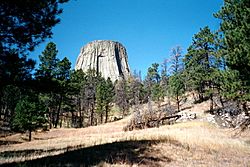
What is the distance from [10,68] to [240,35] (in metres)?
12.3

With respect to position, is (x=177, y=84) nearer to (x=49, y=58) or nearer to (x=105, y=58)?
(x=49, y=58)

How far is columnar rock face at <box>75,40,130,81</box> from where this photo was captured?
162 meters

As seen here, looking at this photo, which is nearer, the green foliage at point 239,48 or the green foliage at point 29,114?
the green foliage at point 239,48

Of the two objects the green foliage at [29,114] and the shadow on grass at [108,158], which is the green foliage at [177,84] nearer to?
the green foliage at [29,114]

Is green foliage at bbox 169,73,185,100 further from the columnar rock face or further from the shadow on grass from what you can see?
the columnar rock face

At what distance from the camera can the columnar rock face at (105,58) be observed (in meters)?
162

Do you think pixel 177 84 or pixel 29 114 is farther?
pixel 177 84

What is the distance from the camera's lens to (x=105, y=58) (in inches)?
6457

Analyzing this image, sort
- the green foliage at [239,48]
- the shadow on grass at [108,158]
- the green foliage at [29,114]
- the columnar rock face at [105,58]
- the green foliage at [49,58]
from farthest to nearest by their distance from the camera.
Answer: the columnar rock face at [105,58] → the green foliage at [49,58] → the green foliage at [29,114] → the green foliage at [239,48] → the shadow on grass at [108,158]

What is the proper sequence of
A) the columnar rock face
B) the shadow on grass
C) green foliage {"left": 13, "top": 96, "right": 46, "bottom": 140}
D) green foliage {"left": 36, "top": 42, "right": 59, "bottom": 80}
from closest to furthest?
the shadow on grass
green foliage {"left": 13, "top": 96, "right": 46, "bottom": 140}
green foliage {"left": 36, "top": 42, "right": 59, "bottom": 80}
the columnar rock face

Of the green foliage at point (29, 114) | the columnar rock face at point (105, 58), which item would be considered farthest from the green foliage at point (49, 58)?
the columnar rock face at point (105, 58)

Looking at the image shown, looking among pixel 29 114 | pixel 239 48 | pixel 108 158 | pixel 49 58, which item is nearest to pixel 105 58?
pixel 49 58

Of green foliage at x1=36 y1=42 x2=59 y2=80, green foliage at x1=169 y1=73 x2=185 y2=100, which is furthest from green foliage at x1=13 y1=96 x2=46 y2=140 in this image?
green foliage at x1=169 y1=73 x2=185 y2=100

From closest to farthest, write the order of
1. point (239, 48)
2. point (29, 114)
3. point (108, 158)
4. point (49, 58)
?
point (108, 158) < point (239, 48) < point (29, 114) < point (49, 58)
